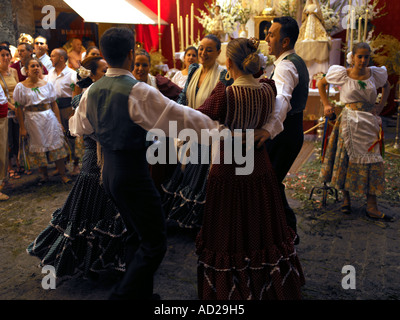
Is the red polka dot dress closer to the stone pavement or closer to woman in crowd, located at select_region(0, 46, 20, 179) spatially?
the stone pavement

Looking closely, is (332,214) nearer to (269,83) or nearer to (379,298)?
(379,298)

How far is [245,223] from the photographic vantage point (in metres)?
2.60

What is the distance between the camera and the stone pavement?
3039 mm

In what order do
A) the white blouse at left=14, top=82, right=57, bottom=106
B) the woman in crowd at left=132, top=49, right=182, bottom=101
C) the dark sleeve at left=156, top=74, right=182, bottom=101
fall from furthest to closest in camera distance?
the white blouse at left=14, top=82, right=57, bottom=106 → the dark sleeve at left=156, top=74, right=182, bottom=101 → the woman in crowd at left=132, top=49, right=182, bottom=101

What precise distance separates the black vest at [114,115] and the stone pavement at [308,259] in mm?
1281

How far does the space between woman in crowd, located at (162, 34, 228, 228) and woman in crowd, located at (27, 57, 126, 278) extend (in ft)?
2.80

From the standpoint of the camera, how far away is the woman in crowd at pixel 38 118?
5.38 m

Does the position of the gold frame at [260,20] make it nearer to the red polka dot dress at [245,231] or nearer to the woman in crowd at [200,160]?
the woman in crowd at [200,160]

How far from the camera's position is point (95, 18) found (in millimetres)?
5680

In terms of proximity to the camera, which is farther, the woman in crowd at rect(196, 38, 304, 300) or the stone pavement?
the stone pavement
